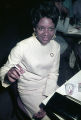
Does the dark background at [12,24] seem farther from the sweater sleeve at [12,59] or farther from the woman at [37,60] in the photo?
the sweater sleeve at [12,59]

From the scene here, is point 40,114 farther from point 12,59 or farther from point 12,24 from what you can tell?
point 12,24

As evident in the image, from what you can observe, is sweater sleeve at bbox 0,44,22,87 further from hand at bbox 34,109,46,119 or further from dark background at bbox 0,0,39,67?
dark background at bbox 0,0,39,67

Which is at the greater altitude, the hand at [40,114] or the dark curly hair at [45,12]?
the dark curly hair at [45,12]

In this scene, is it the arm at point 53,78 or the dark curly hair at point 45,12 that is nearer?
the dark curly hair at point 45,12

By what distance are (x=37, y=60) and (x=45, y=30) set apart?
1.19ft

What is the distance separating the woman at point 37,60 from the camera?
200 centimetres

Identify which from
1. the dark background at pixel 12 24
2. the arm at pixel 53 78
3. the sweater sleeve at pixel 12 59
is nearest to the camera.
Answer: the sweater sleeve at pixel 12 59

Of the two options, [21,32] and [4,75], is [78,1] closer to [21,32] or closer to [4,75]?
[21,32]

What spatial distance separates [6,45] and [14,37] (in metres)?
0.57

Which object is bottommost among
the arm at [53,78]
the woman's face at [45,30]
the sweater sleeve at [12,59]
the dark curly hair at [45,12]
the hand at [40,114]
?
the hand at [40,114]

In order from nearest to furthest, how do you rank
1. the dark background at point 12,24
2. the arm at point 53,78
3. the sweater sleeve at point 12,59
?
1. the sweater sleeve at point 12,59
2. the arm at point 53,78
3. the dark background at point 12,24

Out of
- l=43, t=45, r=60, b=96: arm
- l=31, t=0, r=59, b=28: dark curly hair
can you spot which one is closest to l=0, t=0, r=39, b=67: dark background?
l=43, t=45, r=60, b=96: arm

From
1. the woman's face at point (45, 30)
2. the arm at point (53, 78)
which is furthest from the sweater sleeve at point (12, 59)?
the arm at point (53, 78)

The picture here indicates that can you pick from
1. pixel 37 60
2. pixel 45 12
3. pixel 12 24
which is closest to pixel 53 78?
pixel 37 60
